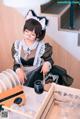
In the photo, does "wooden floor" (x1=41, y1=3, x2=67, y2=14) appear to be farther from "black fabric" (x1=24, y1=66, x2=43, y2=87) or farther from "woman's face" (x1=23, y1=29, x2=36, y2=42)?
"black fabric" (x1=24, y1=66, x2=43, y2=87)

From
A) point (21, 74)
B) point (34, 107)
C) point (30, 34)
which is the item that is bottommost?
point (34, 107)

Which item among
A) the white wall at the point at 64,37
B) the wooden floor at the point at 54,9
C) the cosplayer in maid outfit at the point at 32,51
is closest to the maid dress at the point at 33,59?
the cosplayer in maid outfit at the point at 32,51

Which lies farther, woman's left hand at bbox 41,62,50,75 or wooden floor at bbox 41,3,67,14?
wooden floor at bbox 41,3,67,14

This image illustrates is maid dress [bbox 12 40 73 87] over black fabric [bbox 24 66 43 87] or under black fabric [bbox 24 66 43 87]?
over

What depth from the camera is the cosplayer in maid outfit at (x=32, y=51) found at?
137 cm

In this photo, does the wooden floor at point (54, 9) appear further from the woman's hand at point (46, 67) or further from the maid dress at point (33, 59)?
the woman's hand at point (46, 67)

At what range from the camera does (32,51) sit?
4.73 feet

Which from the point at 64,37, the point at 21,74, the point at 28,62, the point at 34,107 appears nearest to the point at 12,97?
the point at 34,107

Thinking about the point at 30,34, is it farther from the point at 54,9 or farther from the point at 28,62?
the point at 54,9

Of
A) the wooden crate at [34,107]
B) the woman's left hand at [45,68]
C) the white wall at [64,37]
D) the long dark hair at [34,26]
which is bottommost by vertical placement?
the wooden crate at [34,107]

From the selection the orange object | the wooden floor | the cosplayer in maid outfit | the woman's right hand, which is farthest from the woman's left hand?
the wooden floor

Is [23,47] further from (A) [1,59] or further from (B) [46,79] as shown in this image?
(A) [1,59]

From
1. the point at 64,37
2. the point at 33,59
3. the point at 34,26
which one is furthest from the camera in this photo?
the point at 64,37

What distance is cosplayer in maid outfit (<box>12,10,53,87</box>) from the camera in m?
1.37
